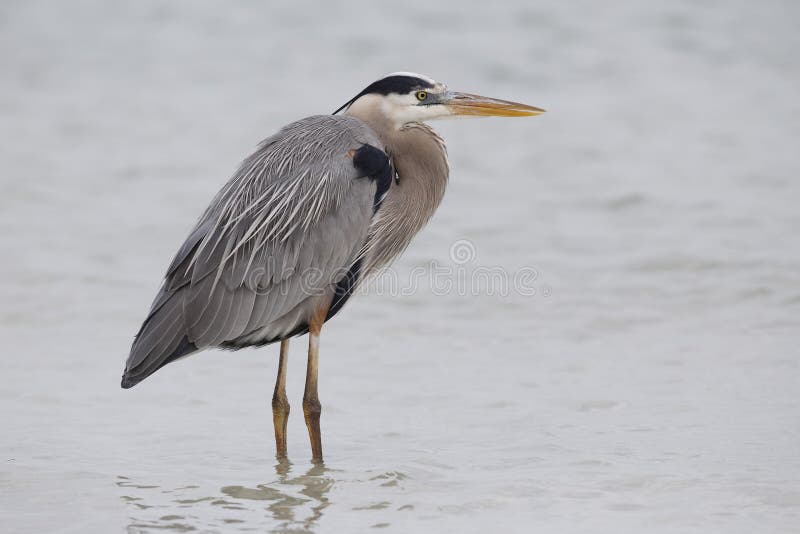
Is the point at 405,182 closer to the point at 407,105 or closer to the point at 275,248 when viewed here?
the point at 407,105

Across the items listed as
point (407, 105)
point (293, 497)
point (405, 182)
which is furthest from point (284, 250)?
point (293, 497)

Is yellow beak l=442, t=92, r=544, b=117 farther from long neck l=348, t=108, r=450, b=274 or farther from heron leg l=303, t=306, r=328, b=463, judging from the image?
heron leg l=303, t=306, r=328, b=463

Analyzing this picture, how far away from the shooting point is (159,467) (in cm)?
579

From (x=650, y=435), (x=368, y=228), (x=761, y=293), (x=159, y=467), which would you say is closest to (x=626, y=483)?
(x=650, y=435)

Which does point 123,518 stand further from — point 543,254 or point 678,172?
point 678,172

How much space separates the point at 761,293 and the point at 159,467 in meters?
4.83

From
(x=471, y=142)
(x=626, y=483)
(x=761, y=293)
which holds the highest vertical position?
(x=471, y=142)

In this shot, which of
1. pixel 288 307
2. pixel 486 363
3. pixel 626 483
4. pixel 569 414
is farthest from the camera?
pixel 486 363

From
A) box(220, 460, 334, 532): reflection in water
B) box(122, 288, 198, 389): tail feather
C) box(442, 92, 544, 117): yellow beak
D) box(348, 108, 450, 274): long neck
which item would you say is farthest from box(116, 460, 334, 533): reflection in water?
box(442, 92, 544, 117): yellow beak

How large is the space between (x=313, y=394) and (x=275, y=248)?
0.78 metres

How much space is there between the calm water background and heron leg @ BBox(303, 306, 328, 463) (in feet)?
0.46

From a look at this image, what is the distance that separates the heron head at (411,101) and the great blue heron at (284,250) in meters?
0.05

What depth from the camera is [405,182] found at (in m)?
6.20

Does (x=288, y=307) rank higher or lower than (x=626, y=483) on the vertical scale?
higher
